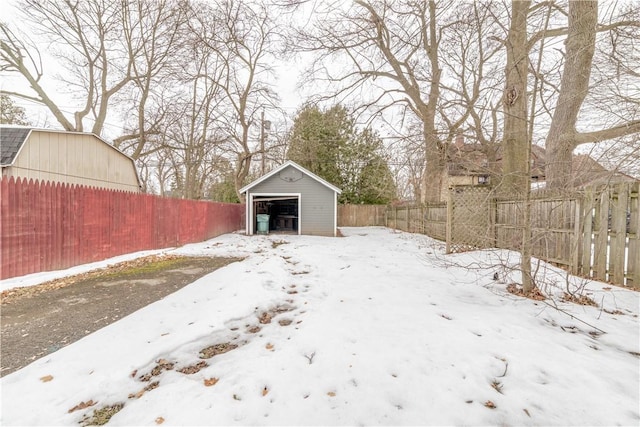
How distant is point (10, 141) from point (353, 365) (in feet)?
37.0

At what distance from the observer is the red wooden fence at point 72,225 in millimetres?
4535

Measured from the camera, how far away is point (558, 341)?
7.98 feet

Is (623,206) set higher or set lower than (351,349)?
higher

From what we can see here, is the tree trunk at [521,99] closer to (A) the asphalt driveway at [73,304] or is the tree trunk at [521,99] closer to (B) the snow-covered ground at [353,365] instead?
(B) the snow-covered ground at [353,365]

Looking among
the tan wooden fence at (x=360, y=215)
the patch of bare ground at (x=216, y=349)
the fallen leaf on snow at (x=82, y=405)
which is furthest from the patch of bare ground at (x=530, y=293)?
the tan wooden fence at (x=360, y=215)

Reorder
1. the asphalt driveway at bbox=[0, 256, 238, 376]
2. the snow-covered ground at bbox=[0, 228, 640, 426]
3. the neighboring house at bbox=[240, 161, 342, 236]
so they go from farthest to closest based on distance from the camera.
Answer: the neighboring house at bbox=[240, 161, 342, 236]
the asphalt driveway at bbox=[0, 256, 238, 376]
the snow-covered ground at bbox=[0, 228, 640, 426]

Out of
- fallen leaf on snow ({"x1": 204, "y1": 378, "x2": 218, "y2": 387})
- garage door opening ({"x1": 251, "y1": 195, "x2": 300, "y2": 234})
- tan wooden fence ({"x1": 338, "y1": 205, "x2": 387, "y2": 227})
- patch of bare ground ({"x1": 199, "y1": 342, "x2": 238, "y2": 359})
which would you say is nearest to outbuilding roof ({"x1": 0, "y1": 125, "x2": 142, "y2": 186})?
garage door opening ({"x1": 251, "y1": 195, "x2": 300, "y2": 234})

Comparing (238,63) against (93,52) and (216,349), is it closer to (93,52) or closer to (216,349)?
(93,52)

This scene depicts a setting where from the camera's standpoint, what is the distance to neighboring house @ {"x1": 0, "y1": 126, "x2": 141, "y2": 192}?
7867mm

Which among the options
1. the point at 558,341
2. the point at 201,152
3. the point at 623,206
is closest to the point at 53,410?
the point at 558,341

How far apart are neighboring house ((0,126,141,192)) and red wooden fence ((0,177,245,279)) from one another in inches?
72.5

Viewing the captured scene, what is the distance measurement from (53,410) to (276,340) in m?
1.53

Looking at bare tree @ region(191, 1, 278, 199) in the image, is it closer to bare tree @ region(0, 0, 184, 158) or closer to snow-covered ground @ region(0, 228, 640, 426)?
bare tree @ region(0, 0, 184, 158)

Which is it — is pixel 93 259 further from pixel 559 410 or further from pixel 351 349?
pixel 559 410
